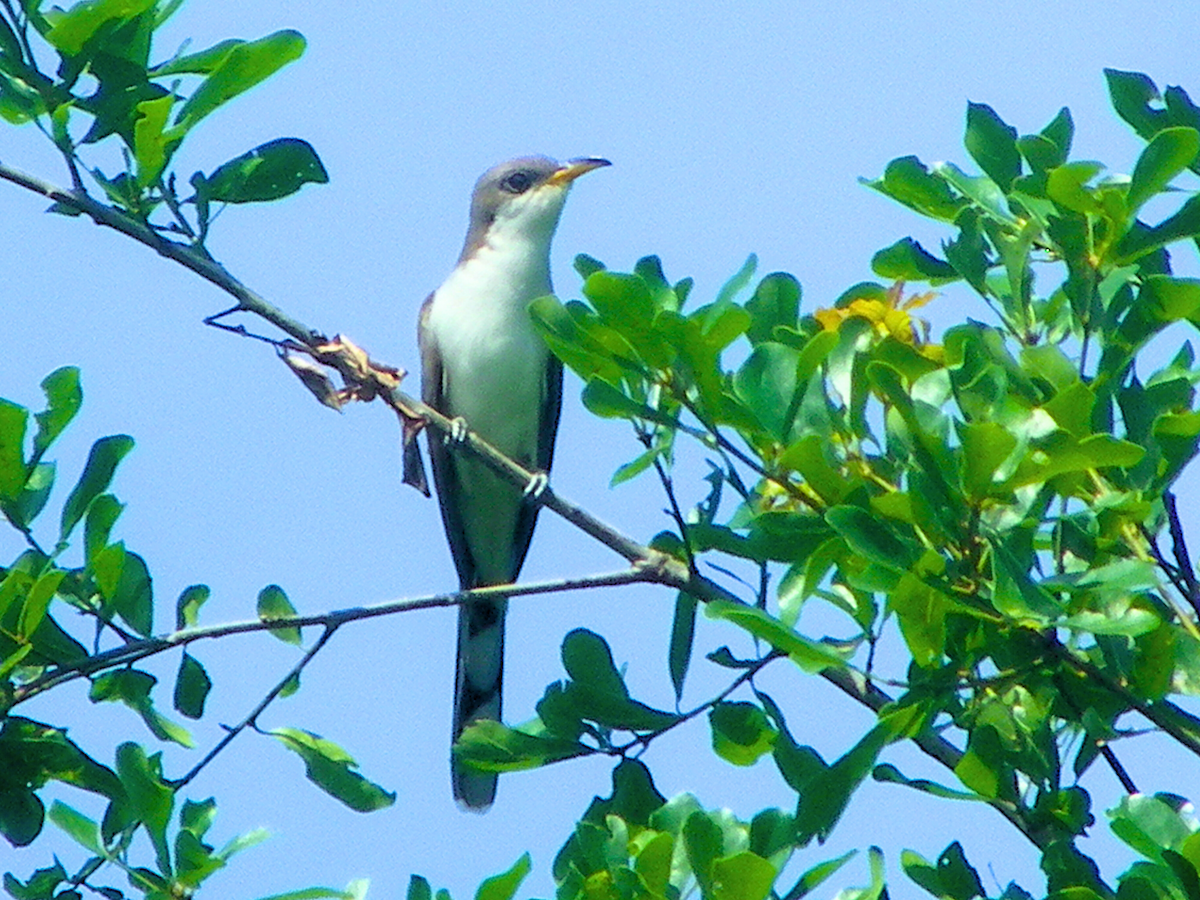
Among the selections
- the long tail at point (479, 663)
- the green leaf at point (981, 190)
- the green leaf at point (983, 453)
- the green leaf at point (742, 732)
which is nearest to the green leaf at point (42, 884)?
the green leaf at point (742, 732)

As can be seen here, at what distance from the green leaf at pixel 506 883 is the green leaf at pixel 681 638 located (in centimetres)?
66

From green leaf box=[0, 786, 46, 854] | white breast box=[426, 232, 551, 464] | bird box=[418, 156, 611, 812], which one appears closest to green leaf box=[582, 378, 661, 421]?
green leaf box=[0, 786, 46, 854]

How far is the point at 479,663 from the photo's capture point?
6.46 meters

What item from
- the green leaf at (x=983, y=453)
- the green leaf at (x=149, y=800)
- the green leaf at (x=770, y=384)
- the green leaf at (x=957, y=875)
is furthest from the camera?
the green leaf at (x=149, y=800)

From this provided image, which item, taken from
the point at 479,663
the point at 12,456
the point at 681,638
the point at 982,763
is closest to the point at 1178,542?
the point at 982,763

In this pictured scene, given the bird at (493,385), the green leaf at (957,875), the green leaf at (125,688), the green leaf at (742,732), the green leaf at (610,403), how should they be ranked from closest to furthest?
the green leaf at (957,875)
the green leaf at (610,403)
the green leaf at (742,732)
the green leaf at (125,688)
the bird at (493,385)

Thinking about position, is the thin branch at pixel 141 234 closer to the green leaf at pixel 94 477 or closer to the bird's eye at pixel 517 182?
the green leaf at pixel 94 477

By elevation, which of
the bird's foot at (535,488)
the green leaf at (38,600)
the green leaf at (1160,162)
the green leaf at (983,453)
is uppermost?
the bird's foot at (535,488)

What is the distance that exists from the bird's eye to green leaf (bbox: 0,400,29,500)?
3788 mm

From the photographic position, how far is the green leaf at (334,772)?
3811 millimetres

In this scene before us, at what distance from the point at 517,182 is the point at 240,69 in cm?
347

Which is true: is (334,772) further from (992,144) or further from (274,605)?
(992,144)

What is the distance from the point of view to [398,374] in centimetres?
414

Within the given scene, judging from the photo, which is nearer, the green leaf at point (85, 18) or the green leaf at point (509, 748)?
the green leaf at point (509, 748)
